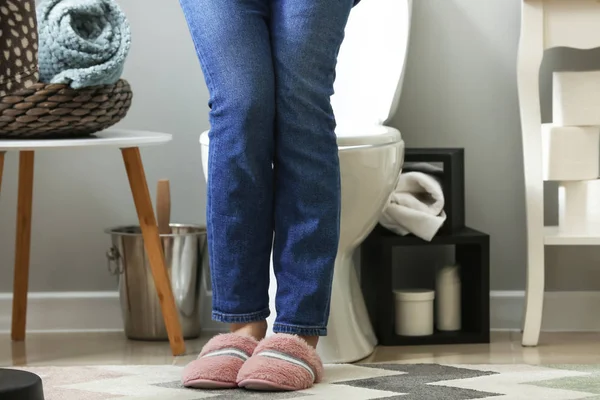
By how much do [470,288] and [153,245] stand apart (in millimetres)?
692

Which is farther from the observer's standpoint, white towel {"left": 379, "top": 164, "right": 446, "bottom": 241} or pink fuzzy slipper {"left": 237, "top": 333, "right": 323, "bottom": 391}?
white towel {"left": 379, "top": 164, "right": 446, "bottom": 241}

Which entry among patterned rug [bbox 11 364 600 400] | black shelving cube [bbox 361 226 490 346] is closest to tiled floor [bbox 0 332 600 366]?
black shelving cube [bbox 361 226 490 346]

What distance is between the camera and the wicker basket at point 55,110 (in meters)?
1.73

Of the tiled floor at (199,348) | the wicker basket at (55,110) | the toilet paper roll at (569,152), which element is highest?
the wicker basket at (55,110)

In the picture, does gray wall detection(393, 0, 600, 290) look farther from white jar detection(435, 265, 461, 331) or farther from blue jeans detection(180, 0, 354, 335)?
blue jeans detection(180, 0, 354, 335)

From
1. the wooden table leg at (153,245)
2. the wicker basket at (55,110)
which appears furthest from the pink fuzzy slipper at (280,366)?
the wicker basket at (55,110)

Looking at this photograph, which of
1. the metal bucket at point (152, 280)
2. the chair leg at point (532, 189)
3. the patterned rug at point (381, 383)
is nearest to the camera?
the patterned rug at point (381, 383)

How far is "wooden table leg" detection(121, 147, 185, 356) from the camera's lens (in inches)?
73.5

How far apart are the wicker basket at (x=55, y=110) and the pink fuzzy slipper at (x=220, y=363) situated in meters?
0.55

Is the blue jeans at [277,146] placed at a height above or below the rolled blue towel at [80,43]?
below

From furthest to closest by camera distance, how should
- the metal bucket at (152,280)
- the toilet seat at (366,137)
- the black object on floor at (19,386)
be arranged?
the metal bucket at (152,280)
the toilet seat at (366,137)
the black object on floor at (19,386)

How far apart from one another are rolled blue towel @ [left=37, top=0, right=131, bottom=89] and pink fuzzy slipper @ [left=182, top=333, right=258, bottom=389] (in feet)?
1.91

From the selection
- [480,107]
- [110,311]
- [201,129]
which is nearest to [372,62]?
[480,107]

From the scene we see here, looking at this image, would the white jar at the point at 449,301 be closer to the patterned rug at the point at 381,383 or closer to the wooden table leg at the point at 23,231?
the patterned rug at the point at 381,383
